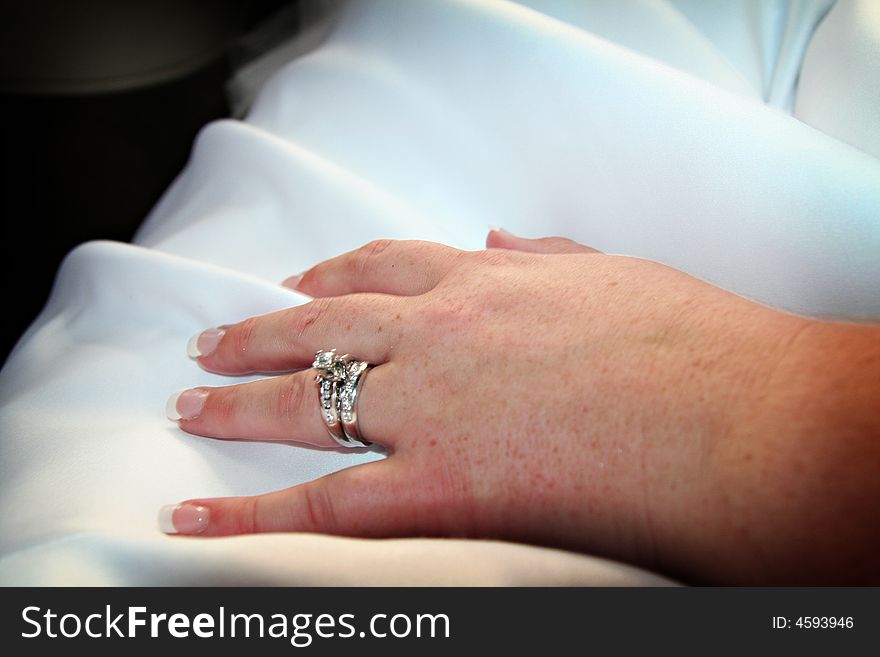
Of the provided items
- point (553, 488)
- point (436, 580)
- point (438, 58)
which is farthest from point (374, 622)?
point (438, 58)

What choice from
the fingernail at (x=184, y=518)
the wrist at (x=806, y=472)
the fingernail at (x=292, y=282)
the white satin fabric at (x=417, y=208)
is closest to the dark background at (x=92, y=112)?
the white satin fabric at (x=417, y=208)

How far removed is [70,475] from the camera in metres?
0.62

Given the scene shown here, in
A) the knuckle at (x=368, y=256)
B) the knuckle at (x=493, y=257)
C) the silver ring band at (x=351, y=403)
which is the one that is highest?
the knuckle at (x=368, y=256)

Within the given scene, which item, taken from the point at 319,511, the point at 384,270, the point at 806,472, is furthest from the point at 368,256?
the point at 806,472

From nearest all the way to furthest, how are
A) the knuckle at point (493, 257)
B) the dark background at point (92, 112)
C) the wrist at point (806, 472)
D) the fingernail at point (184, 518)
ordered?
the wrist at point (806, 472)
the fingernail at point (184, 518)
the knuckle at point (493, 257)
the dark background at point (92, 112)

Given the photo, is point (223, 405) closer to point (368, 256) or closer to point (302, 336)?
point (302, 336)

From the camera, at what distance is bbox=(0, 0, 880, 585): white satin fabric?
1.81 feet

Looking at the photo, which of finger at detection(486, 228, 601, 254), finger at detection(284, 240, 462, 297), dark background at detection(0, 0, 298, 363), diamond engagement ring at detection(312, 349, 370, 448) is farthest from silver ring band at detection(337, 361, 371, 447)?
dark background at detection(0, 0, 298, 363)

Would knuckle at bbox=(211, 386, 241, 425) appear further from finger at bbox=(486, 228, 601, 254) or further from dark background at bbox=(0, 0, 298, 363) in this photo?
dark background at bbox=(0, 0, 298, 363)

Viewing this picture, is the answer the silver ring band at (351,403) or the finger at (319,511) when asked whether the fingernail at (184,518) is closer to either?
the finger at (319,511)

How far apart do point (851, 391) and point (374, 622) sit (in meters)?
0.34

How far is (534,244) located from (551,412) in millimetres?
251

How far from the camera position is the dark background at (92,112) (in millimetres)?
1563

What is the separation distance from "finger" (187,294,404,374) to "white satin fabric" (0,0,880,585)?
0.03 meters
